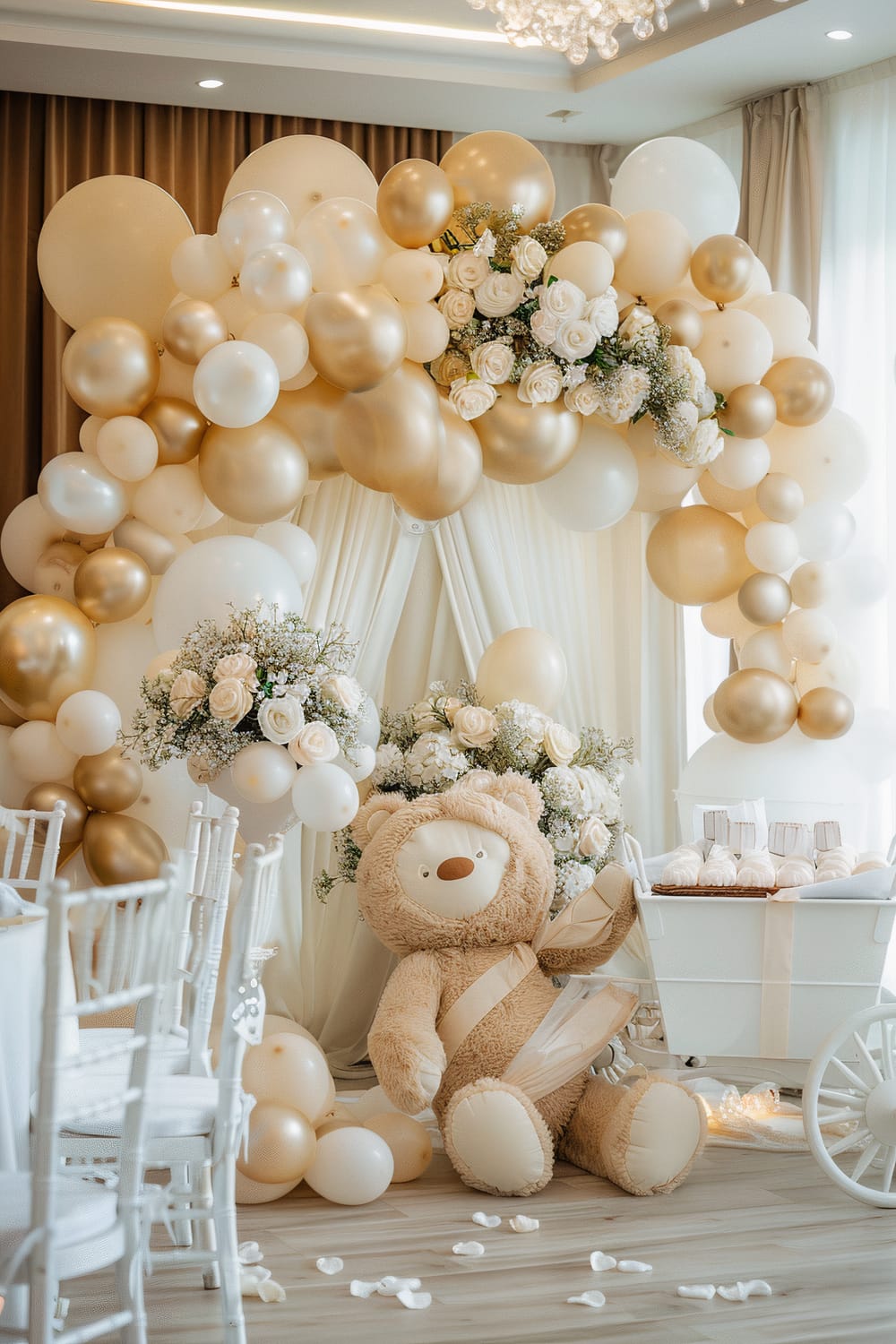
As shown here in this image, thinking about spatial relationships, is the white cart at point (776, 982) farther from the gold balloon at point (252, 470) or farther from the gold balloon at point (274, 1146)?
the gold balloon at point (252, 470)

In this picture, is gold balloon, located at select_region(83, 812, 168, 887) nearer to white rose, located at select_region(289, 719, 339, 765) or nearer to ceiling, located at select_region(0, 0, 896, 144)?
white rose, located at select_region(289, 719, 339, 765)

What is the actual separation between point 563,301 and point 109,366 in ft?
3.92

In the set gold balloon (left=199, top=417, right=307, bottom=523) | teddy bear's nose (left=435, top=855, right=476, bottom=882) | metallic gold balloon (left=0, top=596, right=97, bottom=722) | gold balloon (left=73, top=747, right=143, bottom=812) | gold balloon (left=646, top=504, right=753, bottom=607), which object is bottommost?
teddy bear's nose (left=435, top=855, right=476, bottom=882)

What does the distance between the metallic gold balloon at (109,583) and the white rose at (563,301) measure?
129 centimetres

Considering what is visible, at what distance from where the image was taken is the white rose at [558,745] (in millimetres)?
4191

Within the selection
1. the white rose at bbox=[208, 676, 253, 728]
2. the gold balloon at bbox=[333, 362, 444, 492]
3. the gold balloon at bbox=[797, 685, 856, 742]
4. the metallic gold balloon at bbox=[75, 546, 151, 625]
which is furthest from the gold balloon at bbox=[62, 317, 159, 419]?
the gold balloon at bbox=[797, 685, 856, 742]

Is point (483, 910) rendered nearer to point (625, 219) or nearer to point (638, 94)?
point (625, 219)

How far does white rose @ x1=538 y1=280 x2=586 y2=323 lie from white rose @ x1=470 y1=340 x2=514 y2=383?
0.16m

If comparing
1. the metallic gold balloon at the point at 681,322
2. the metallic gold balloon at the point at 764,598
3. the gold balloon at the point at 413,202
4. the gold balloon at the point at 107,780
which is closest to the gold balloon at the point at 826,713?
the metallic gold balloon at the point at 764,598

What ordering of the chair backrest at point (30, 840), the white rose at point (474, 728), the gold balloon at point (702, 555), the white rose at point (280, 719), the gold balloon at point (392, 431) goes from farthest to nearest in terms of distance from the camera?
1. the gold balloon at point (702, 555)
2. the white rose at point (474, 728)
3. the gold balloon at point (392, 431)
4. the white rose at point (280, 719)
5. the chair backrest at point (30, 840)

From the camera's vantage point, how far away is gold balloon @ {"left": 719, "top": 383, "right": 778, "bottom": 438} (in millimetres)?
4227

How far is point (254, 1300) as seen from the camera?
2.90 m

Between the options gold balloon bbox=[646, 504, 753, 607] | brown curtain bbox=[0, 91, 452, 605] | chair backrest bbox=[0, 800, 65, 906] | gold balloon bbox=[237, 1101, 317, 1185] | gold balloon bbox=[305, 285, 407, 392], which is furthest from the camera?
brown curtain bbox=[0, 91, 452, 605]

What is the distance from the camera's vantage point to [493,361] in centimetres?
396
